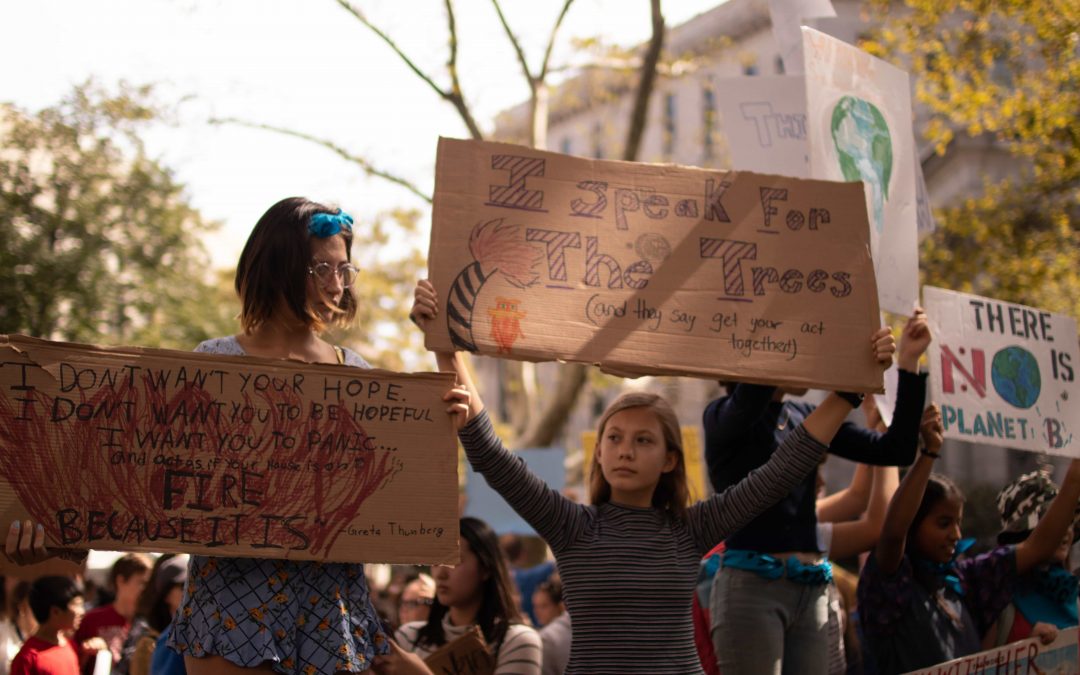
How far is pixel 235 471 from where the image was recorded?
3.08 meters

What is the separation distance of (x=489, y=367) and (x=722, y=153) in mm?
32817

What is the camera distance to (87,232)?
1881 centimetres

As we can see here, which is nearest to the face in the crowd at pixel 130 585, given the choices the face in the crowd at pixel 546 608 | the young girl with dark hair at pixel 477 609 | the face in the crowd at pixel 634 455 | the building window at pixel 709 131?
the face in the crowd at pixel 546 608

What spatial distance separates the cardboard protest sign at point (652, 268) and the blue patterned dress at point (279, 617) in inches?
30.0

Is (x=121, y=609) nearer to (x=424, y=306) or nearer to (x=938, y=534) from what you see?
(x=424, y=306)

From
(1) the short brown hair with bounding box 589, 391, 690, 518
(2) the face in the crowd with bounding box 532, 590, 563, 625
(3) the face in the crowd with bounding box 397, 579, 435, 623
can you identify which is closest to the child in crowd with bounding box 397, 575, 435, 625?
(3) the face in the crowd with bounding box 397, 579, 435, 623

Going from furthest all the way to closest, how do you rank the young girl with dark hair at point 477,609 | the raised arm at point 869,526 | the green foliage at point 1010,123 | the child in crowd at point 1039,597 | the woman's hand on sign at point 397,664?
the green foliage at point 1010,123 < the child in crowd at point 1039,597 < the raised arm at point 869,526 < the young girl with dark hair at point 477,609 < the woman's hand on sign at point 397,664

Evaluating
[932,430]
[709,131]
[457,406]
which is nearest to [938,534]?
[932,430]

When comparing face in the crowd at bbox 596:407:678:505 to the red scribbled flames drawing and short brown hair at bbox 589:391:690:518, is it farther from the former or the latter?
the red scribbled flames drawing

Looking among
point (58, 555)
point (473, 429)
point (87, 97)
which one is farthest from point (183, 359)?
point (87, 97)

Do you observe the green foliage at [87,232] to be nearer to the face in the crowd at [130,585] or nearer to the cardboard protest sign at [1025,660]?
the face in the crowd at [130,585]

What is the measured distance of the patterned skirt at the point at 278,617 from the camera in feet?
9.25

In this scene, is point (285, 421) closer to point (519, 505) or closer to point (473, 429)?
point (473, 429)

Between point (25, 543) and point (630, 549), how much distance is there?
171 cm
